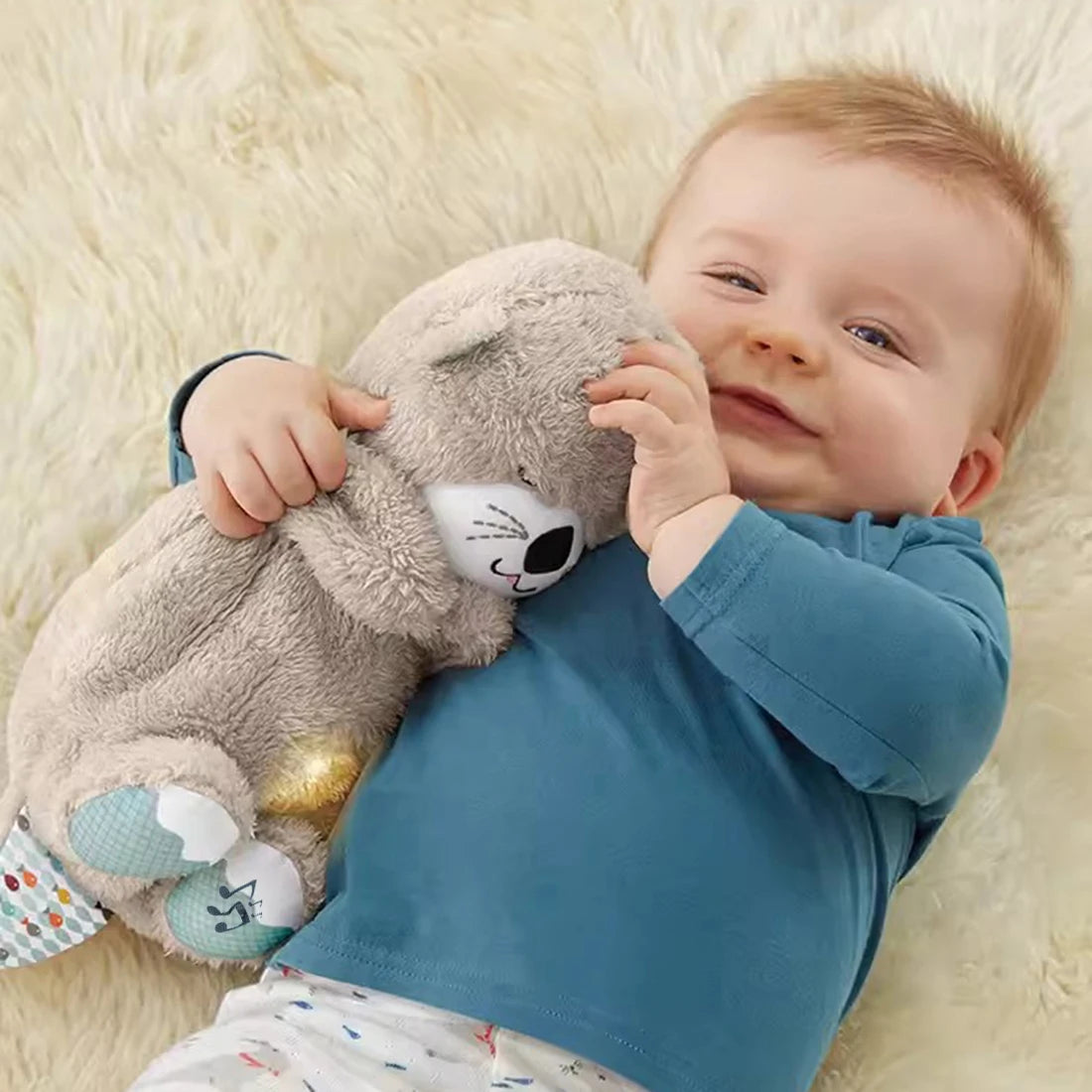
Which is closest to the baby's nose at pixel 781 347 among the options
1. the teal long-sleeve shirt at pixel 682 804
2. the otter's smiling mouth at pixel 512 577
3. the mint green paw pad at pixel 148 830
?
the teal long-sleeve shirt at pixel 682 804

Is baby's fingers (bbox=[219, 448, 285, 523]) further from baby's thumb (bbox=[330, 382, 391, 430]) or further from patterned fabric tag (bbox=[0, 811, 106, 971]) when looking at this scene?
patterned fabric tag (bbox=[0, 811, 106, 971])

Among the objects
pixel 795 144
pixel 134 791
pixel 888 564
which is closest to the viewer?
pixel 134 791

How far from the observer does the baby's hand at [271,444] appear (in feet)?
2.79

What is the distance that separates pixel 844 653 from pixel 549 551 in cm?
17

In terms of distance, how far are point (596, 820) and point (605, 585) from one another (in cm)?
15

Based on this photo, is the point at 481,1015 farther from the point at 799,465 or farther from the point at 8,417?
the point at 8,417

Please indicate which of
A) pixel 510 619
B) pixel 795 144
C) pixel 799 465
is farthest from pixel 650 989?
pixel 795 144

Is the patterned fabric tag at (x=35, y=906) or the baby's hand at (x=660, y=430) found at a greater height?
the baby's hand at (x=660, y=430)

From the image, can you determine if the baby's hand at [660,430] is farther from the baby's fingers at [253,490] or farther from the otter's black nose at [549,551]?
the baby's fingers at [253,490]

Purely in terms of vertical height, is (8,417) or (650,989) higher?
(8,417)

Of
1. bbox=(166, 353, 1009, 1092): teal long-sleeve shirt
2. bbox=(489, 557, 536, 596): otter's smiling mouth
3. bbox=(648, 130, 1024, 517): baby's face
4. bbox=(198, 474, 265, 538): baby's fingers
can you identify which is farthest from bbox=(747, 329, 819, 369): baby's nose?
bbox=(198, 474, 265, 538): baby's fingers

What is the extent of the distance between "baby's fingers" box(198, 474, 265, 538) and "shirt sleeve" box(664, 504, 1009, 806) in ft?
0.77

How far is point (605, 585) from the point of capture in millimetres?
946

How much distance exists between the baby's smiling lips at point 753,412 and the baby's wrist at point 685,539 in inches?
4.9
